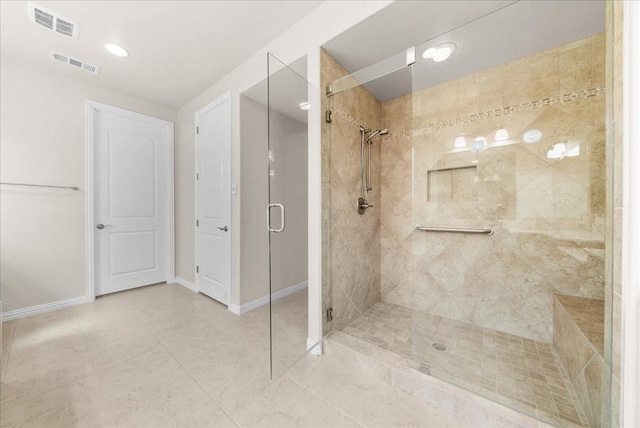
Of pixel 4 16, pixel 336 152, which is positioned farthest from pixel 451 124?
pixel 4 16

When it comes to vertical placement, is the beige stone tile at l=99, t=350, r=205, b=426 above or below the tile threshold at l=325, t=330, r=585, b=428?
below

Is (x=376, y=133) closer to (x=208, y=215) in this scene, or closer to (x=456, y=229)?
(x=456, y=229)

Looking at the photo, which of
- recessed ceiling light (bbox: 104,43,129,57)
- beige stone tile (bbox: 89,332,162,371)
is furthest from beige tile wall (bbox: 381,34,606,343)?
recessed ceiling light (bbox: 104,43,129,57)

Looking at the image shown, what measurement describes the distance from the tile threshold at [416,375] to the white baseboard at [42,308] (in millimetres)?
2842

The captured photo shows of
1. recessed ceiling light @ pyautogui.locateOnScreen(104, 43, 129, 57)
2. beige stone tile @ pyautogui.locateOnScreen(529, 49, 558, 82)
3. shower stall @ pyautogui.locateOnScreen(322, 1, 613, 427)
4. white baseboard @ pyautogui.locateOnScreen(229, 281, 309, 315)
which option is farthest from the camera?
recessed ceiling light @ pyautogui.locateOnScreen(104, 43, 129, 57)

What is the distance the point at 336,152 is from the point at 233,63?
1.50m

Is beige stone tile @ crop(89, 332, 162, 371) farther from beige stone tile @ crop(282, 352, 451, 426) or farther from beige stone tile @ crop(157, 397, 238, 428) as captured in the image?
beige stone tile @ crop(282, 352, 451, 426)

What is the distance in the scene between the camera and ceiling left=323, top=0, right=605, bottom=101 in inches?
56.0

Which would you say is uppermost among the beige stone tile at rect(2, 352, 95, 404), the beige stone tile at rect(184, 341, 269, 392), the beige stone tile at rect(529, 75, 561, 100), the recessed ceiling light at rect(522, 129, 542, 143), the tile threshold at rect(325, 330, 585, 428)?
the beige stone tile at rect(529, 75, 561, 100)

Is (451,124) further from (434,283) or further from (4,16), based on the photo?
(4,16)

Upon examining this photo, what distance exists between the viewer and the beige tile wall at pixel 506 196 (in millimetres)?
1586

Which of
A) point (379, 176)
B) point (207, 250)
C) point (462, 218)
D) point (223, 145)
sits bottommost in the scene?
point (207, 250)

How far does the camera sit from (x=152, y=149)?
3.09 meters

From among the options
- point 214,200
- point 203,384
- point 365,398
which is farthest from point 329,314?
point 214,200
